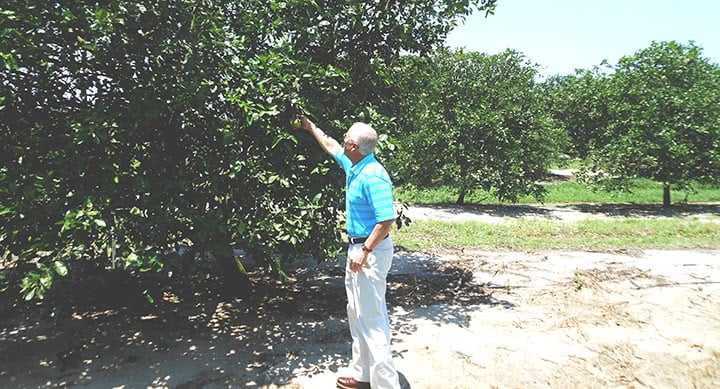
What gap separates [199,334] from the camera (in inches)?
201

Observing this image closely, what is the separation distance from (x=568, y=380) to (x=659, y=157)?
14.6 metres

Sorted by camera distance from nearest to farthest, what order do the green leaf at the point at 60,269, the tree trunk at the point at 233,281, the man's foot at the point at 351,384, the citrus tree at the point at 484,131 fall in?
the green leaf at the point at 60,269, the man's foot at the point at 351,384, the tree trunk at the point at 233,281, the citrus tree at the point at 484,131

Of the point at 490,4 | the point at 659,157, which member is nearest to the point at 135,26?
the point at 490,4

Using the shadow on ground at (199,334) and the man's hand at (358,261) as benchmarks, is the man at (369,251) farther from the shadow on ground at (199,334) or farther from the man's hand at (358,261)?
the shadow on ground at (199,334)

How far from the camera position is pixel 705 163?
15.4 metres

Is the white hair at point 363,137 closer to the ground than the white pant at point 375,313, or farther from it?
farther from it

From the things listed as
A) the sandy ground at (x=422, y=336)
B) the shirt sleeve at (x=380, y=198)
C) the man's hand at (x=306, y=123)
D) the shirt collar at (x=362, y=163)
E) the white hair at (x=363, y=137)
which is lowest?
the sandy ground at (x=422, y=336)

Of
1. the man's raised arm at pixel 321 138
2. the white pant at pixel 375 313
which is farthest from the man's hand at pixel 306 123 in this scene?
the white pant at pixel 375 313

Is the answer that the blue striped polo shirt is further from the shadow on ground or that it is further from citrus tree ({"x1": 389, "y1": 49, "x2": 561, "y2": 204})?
citrus tree ({"x1": 389, "y1": 49, "x2": 561, "y2": 204})

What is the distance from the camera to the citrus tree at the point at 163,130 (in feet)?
11.6

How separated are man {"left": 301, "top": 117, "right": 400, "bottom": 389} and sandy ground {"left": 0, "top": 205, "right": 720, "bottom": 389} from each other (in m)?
0.72

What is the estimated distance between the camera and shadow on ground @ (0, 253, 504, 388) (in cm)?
420

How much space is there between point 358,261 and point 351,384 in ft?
3.92

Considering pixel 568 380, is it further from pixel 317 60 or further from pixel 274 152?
pixel 317 60
